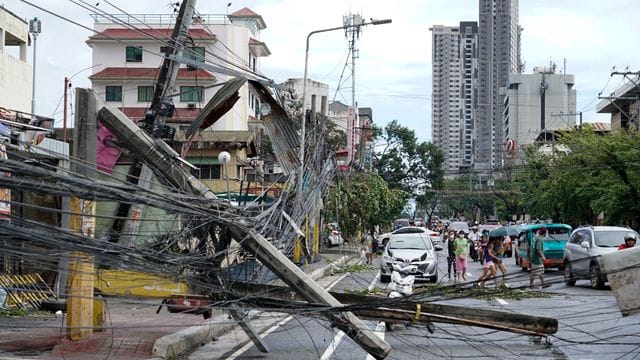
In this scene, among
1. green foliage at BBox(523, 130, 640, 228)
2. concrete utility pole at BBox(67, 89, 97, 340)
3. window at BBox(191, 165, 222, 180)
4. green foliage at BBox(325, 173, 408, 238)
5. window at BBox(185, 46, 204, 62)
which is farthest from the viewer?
window at BBox(191, 165, 222, 180)

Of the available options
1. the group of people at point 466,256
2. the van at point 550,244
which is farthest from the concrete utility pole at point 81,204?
the van at point 550,244

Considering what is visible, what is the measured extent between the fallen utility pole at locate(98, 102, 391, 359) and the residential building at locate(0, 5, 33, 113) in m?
24.1

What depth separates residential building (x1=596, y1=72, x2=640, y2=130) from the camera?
5656 cm

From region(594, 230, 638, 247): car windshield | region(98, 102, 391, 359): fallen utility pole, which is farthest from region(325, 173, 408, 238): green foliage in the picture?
region(98, 102, 391, 359): fallen utility pole

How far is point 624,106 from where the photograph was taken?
6756 centimetres

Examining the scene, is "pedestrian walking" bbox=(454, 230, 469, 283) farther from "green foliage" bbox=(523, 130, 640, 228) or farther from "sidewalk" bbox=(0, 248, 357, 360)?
"green foliage" bbox=(523, 130, 640, 228)

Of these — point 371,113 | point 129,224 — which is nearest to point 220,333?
point 129,224

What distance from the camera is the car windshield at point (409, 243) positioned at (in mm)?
29359

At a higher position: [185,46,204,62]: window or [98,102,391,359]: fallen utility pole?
[185,46,204,62]: window

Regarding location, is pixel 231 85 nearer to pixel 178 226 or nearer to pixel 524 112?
pixel 178 226

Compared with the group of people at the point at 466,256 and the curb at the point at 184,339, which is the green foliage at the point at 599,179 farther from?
the curb at the point at 184,339

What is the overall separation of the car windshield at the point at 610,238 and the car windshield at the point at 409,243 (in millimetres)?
5908

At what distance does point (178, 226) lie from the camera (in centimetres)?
1093

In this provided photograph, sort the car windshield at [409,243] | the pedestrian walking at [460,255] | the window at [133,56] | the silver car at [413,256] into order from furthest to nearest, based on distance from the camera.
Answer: the window at [133,56] < the car windshield at [409,243] < the silver car at [413,256] < the pedestrian walking at [460,255]
